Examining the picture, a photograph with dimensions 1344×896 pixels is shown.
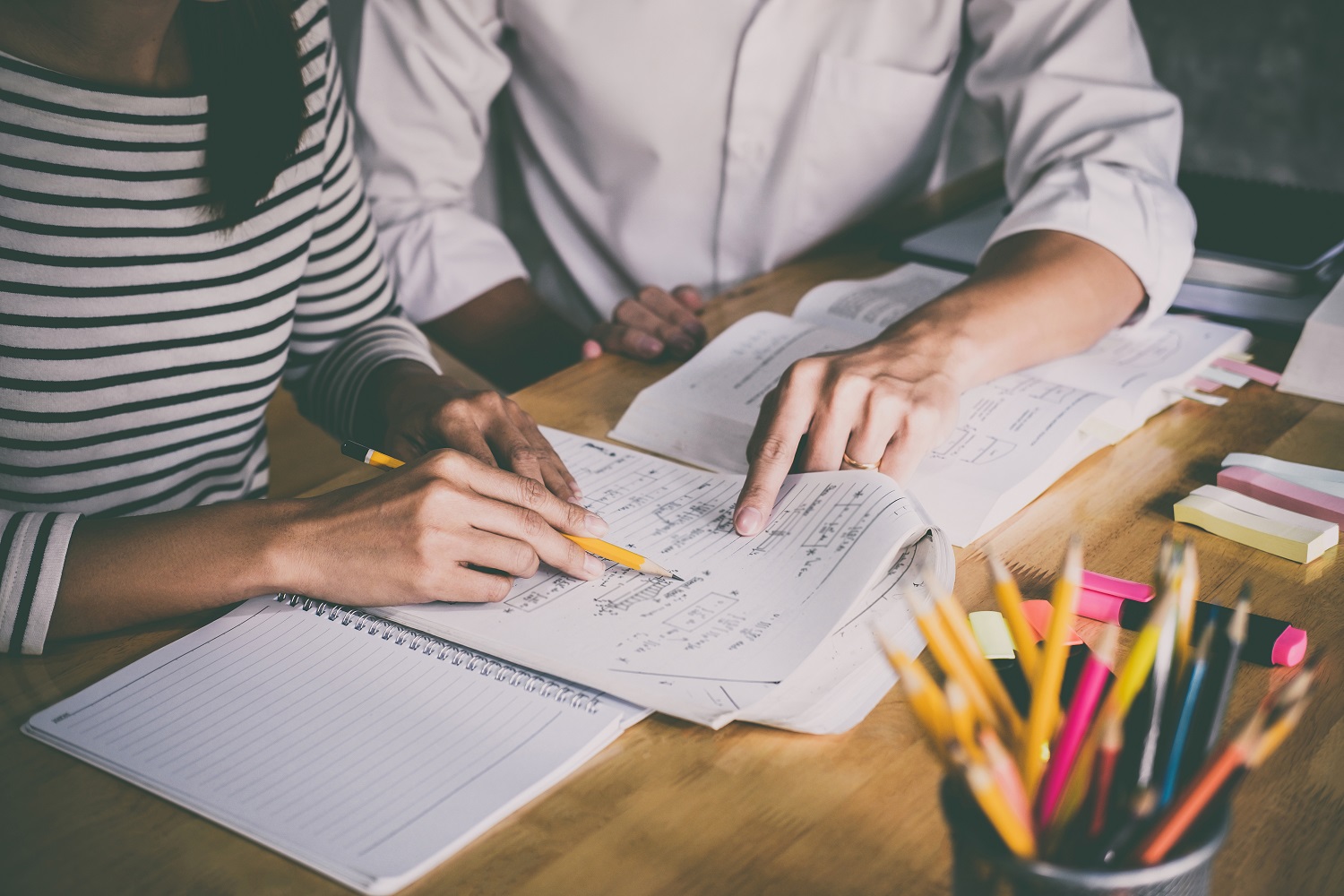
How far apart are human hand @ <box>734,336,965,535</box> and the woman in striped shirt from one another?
16 cm

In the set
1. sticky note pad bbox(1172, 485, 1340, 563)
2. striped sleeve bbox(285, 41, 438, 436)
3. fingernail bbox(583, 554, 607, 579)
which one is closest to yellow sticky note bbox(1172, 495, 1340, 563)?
sticky note pad bbox(1172, 485, 1340, 563)

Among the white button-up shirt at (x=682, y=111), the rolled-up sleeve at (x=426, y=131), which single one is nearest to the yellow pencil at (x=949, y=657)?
the white button-up shirt at (x=682, y=111)

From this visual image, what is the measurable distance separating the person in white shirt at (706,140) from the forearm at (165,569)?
489 millimetres

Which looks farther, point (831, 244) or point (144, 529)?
point (831, 244)

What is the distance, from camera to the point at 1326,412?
3.08 ft

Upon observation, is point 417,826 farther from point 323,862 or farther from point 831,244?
point 831,244

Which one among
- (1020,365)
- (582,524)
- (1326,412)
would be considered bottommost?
(1326,412)

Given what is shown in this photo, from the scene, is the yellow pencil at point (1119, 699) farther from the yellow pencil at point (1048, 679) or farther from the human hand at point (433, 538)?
the human hand at point (433, 538)

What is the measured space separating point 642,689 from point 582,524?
0.16 meters

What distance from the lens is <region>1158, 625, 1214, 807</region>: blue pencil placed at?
1.17 feet

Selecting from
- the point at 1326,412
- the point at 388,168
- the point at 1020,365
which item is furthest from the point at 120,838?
the point at 388,168

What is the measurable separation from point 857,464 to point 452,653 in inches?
13.4

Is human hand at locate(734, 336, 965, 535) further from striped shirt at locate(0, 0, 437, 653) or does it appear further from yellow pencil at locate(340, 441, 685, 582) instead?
striped shirt at locate(0, 0, 437, 653)

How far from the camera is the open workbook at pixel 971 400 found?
81cm
